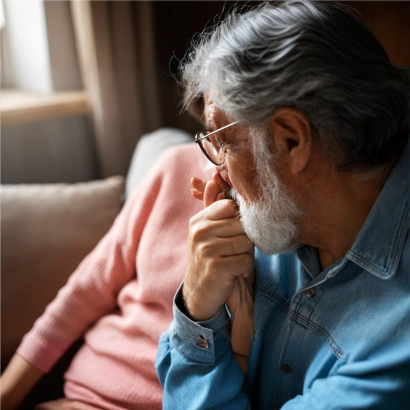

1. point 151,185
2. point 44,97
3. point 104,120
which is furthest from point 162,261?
point 44,97

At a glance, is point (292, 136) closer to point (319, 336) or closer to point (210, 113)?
point (210, 113)

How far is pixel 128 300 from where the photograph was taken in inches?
58.5

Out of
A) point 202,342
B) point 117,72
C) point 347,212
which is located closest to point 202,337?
point 202,342

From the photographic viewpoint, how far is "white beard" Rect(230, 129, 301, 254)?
3.03ft

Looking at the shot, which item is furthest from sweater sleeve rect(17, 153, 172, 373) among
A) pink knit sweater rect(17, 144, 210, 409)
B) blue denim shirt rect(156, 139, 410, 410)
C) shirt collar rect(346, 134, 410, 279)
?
shirt collar rect(346, 134, 410, 279)

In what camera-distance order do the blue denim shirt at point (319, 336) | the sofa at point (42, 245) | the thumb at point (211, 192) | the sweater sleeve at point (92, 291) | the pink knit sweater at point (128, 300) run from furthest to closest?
the sofa at point (42, 245), the sweater sleeve at point (92, 291), the pink knit sweater at point (128, 300), the thumb at point (211, 192), the blue denim shirt at point (319, 336)

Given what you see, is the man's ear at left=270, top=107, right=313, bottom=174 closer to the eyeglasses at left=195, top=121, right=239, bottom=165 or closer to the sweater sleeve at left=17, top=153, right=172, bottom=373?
the eyeglasses at left=195, top=121, right=239, bottom=165

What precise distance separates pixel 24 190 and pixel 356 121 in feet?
4.15

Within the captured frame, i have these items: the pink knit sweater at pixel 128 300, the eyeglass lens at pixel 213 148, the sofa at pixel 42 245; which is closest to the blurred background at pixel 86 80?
the sofa at pixel 42 245

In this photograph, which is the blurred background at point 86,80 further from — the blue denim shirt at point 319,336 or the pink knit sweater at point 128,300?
the blue denim shirt at point 319,336

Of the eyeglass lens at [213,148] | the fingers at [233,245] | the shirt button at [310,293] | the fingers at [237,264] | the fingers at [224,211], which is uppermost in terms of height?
the eyeglass lens at [213,148]

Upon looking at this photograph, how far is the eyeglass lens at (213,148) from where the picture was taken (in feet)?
3.29

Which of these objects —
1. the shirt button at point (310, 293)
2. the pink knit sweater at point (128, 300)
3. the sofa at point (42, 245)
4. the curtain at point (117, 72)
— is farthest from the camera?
the curtain at point (117, 72)

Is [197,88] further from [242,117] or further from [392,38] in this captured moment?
[392,38]
